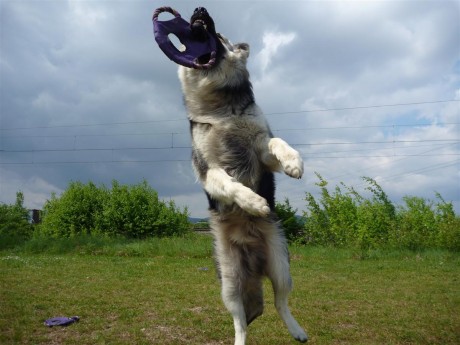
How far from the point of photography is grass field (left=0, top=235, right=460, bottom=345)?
23.9ft

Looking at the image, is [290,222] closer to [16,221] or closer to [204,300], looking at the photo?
[204,300]

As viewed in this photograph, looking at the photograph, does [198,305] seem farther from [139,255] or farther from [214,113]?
[139,255]

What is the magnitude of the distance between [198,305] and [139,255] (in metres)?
9.75

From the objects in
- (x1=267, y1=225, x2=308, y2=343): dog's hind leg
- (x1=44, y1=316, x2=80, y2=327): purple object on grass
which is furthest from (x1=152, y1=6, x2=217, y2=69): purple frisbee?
(x1=44, y1=316, x2=80, y2=327): purple object on grass

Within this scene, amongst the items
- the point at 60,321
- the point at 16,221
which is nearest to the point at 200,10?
the point at 60,321

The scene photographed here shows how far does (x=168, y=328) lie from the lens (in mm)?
7527

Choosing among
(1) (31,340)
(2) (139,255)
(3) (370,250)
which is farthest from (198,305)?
(3) (370,250)

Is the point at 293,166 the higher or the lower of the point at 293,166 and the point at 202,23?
the lower

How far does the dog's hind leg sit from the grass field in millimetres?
2679

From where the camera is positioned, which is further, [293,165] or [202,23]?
[202,23]

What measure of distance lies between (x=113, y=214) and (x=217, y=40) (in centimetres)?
2110

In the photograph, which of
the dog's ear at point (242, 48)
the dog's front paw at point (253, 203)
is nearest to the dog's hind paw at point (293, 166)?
the dog's front paw at point (253, 203)

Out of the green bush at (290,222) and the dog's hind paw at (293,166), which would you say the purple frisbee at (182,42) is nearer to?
the dog's hind paw at (293,166)

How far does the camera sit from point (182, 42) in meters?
4.38
